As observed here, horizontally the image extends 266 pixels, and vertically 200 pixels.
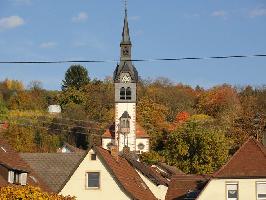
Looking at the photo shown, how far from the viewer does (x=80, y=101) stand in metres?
128

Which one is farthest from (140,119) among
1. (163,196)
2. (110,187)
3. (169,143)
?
(110,187)

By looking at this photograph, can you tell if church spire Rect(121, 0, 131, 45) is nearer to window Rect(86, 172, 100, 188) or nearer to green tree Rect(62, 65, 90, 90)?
green tree Rect(62, 65, 90, 90)

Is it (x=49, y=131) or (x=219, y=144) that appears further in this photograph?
(x=49, y=131)

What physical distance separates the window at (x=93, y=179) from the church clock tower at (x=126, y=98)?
58.9 metres

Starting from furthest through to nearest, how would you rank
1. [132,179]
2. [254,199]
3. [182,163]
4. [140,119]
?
[140,119] → [182,163] → [132,179] → [254,199]

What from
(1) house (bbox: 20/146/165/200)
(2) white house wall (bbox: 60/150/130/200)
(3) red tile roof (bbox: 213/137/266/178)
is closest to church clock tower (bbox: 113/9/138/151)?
(1) house (bbox: 20/146/165/200)

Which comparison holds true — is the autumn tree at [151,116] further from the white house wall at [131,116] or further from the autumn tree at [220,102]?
the autumn tree at [220,102]

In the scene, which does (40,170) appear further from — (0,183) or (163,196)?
(0,183)

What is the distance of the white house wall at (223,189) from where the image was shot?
137ft

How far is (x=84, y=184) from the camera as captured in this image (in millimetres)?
43094

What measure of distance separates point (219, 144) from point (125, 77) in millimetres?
24926

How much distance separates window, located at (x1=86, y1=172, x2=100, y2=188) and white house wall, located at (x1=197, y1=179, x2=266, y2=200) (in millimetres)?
5736

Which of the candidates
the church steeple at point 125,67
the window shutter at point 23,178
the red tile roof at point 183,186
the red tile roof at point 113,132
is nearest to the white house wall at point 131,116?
the red tile roof at point 113,132

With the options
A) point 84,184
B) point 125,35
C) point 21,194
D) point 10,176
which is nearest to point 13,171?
point 10,176
